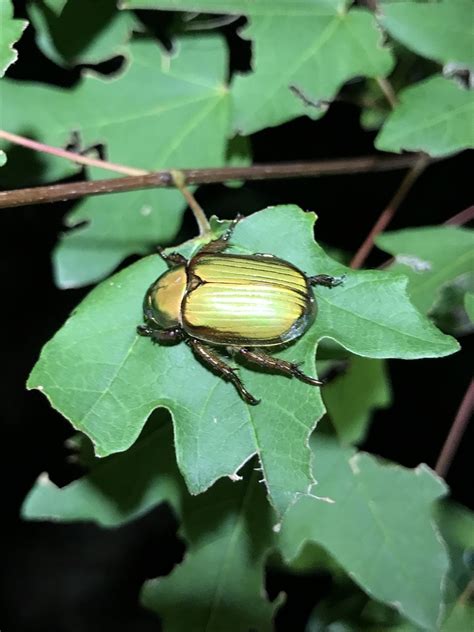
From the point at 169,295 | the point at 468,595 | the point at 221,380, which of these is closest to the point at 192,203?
the point at 169,295

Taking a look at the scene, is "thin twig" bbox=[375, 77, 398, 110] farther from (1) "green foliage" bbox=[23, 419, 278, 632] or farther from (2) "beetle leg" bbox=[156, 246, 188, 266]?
(1) "green foliage" bbox=[23, 419, 278, 632]

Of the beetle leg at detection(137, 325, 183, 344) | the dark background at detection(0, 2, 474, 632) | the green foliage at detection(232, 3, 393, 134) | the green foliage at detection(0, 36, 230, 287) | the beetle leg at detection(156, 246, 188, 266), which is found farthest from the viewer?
the dark background at detection(0, 2, 474, 632)

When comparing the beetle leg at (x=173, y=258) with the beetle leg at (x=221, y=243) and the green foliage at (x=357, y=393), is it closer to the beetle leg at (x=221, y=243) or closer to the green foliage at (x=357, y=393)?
the beetle leg at (x=221, y=243)

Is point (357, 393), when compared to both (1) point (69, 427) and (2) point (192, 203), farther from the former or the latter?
(1) point (69, 427)

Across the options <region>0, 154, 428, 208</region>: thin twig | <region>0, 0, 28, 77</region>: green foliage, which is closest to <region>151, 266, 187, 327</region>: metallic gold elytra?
<region>0, 154, 428, 208</region>: thin twig

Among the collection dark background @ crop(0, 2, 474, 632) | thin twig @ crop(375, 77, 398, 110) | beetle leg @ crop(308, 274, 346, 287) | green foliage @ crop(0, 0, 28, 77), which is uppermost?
green foliage @ crop(0, 0, 28, 77)

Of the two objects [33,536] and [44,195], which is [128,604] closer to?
[33,536]

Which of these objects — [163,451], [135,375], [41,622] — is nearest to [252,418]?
[135,375]

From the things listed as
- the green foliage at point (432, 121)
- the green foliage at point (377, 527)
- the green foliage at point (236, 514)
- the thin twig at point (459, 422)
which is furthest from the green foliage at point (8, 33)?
the thin twig at point (459, 422)
